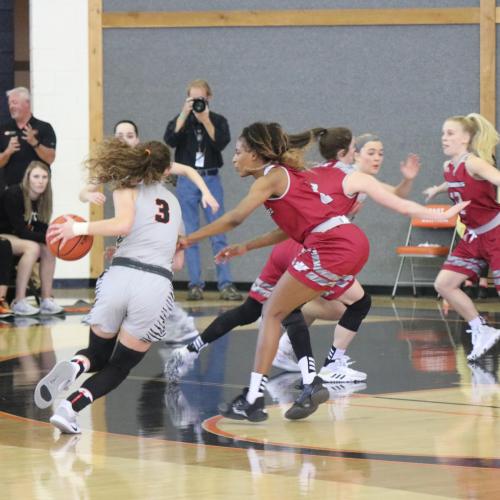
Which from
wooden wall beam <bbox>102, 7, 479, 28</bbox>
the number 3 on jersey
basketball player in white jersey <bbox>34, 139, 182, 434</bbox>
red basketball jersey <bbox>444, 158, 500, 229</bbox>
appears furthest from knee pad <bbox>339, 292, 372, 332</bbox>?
wooden wall beam <bbox>102, 7, 479, 28</bbox>

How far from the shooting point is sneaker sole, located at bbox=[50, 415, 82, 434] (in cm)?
555

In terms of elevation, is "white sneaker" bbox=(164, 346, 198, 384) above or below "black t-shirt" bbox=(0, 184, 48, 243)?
below

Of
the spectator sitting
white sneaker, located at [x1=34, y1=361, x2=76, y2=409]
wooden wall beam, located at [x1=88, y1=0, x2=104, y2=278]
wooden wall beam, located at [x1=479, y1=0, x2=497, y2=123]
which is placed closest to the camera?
white sneaker, located at [x1=34, y1=361, x2=76, y2=409]

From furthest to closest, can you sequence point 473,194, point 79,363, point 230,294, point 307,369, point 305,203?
point 230,294
point 473,194
point 307,369
point 305,203
point 79,363

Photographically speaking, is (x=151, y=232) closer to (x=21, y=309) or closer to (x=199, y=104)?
(x=21, y=309)

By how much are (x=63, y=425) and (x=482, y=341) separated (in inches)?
139

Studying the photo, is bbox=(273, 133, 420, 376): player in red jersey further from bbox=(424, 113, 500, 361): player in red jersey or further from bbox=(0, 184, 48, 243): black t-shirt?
bbox=(0, 184, 48, 243): black t-shirt

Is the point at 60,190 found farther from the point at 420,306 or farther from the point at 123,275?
the point at 123,275

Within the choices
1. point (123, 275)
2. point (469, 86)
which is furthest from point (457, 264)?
point (469, 86)

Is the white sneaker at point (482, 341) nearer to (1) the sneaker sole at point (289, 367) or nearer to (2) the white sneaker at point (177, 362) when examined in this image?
(1) the sneaker sole at point (289, 367)

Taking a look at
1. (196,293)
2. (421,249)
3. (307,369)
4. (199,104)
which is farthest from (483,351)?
(196,293)

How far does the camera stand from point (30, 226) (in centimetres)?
1125

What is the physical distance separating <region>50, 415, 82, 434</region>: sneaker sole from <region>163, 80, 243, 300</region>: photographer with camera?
6810 mm

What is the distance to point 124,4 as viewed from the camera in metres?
14.1
